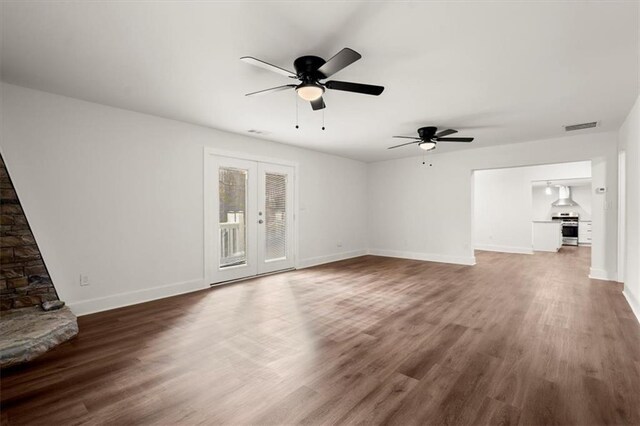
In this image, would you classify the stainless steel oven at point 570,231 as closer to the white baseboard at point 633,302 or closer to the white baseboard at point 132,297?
the white baseboard at point 633,302

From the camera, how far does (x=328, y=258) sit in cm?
709

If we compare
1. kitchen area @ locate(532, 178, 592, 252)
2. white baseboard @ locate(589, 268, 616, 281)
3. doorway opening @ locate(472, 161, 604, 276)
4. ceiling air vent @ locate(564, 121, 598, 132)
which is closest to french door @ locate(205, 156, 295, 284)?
ceiling air vent @ locate(564, 121, 598, 132)

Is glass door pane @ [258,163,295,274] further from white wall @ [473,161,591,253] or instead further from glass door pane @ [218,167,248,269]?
white wall @ [473,161,591,253]

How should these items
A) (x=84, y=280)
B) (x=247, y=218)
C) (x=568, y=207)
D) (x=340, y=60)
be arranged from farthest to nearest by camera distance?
1. (x=568, y=207)
2. (x=247, y=218)
3. (x=84, y=280)
4. (x=340, y=60)

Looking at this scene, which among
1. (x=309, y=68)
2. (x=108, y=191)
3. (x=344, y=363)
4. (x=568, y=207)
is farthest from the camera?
(x=568, y=207)

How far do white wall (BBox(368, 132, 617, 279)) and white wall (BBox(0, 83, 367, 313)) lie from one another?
4.44m

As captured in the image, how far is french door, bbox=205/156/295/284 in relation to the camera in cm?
488

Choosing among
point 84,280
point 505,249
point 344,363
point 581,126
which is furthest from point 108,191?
point 505,249

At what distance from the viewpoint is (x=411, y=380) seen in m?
2.12

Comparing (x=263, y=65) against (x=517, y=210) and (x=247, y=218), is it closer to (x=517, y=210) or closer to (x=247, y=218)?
(x=247, y=218)

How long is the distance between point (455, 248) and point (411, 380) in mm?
5420

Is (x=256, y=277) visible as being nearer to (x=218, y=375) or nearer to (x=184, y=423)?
(x=218, y=375)

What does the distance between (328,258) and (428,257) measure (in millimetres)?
2575

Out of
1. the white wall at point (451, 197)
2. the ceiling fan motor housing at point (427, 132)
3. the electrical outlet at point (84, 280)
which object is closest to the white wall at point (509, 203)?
the white wall at point (451, 197)
